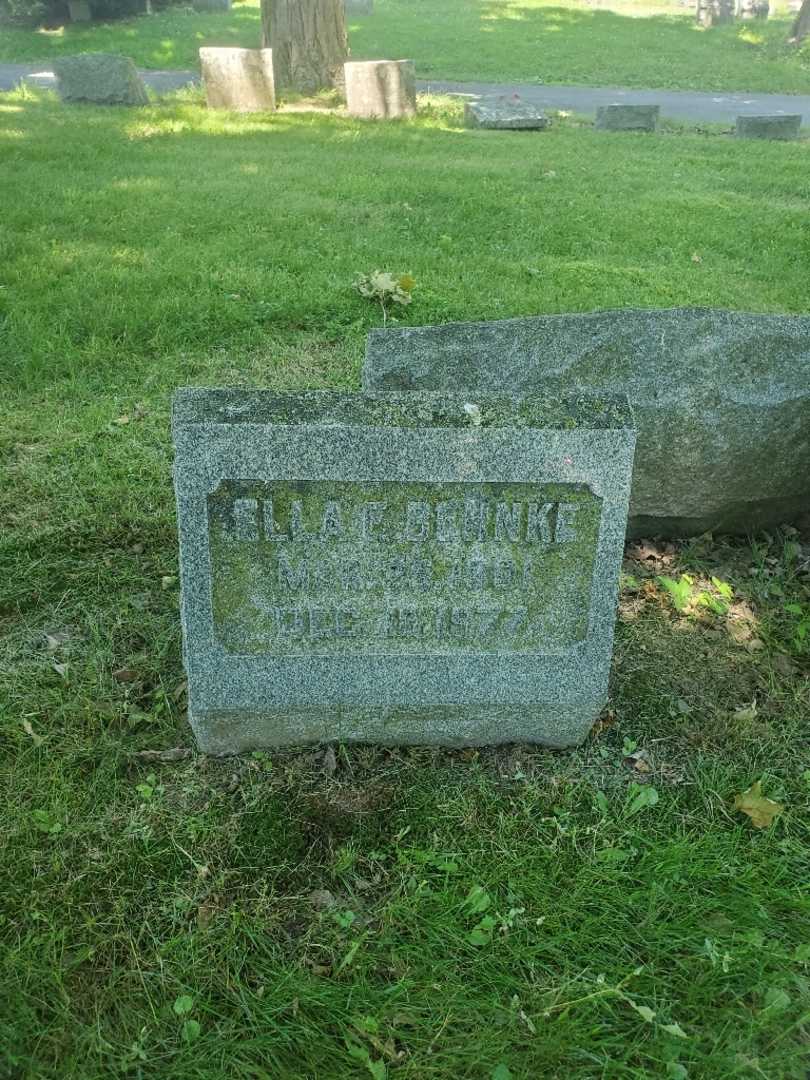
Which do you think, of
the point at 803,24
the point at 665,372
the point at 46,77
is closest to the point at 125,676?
the point at 665,372

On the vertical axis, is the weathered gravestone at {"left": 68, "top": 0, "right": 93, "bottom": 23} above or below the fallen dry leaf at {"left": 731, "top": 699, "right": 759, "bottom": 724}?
above

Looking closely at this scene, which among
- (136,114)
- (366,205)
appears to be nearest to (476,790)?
(366,205)

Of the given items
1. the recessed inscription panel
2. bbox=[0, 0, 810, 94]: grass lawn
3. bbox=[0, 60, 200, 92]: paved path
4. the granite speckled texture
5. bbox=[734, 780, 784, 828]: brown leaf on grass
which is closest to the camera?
the recessed inscription panel

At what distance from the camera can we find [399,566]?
2551mm

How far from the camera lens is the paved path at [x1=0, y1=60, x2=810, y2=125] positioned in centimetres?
1388

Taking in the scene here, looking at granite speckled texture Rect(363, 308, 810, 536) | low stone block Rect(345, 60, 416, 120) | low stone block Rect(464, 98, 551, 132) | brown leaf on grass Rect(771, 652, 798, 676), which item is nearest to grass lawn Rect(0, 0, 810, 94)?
low stone block Rect(464, 98, 551, 132)

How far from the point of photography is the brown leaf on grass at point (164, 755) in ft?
9.25

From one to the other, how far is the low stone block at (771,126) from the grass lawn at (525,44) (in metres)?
5.20

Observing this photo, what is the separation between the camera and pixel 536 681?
273cm

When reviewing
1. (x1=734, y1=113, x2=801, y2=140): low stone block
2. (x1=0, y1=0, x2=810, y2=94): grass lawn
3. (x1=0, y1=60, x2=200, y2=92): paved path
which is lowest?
(x1=734, y1=113, x2=801, y2=140): low stone block

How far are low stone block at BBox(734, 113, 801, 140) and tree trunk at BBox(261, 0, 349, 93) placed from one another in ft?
17.1

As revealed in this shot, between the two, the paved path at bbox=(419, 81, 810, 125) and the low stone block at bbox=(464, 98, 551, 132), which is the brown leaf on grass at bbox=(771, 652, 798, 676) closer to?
the low stone block at bbox=(464, 98, 551, 132)

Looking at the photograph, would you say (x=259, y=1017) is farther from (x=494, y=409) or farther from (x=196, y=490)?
(x=494, y=409)

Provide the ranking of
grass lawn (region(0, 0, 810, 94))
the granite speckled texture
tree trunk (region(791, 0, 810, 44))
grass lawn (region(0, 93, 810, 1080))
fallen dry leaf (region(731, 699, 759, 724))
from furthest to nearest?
tree trunk (region(791, 0, 810, 44)), grass lawn (region(0, 0, 810, 94)), the granite speckled texture, fallen dry leaf (region(731, 699, 759, 724)), grass lawn (region(0, 93, 810, 1080))
